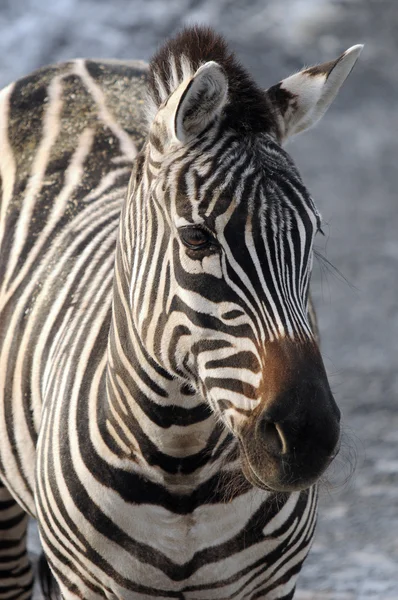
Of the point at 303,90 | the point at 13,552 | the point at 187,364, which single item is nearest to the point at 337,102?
the point at 13,552

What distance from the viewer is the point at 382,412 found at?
774 centimetres

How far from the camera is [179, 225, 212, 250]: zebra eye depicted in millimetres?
2404

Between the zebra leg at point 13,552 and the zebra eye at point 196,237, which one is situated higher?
the zebra eye at point 196,237

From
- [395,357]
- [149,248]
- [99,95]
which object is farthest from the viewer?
[395,357]

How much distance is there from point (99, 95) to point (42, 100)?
288 mm

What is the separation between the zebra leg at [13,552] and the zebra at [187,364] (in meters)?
0.48

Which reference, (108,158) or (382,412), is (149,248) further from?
(382,412)

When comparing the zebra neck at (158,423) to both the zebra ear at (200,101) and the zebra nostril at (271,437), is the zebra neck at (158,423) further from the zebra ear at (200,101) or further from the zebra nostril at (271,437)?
the zebra ear at (200,101)

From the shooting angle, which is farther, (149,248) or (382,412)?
(382,412)

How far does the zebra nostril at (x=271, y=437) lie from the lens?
7.55 ft

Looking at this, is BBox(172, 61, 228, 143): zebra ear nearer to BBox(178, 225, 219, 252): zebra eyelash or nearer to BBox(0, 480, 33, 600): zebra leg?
BBox(178, 225, 219, 252): zebra eyelash

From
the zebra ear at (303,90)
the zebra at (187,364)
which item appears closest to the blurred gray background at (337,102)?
the zebra at (187,364)

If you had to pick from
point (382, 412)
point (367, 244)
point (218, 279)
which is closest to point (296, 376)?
point (218, 279)

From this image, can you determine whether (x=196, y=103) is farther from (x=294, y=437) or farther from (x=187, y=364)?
Answer: (x=294, y=437)
